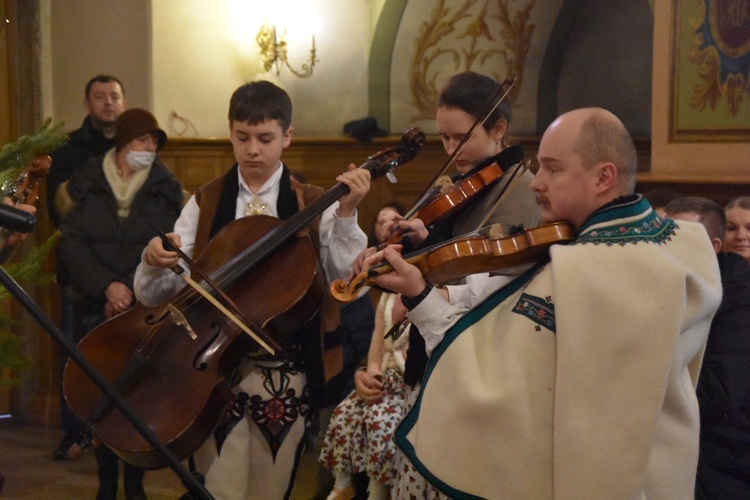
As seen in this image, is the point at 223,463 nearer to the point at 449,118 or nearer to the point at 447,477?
the point at 447,477

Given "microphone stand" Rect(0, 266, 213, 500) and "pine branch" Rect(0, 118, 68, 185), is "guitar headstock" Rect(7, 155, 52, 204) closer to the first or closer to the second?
"pine branch" Rect(0, 118, 68, 185)

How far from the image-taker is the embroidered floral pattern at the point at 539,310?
161cm

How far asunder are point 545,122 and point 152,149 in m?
2.75

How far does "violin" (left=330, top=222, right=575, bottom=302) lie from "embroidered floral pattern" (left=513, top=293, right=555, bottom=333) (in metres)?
0.08

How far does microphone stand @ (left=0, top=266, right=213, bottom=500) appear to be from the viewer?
5.16 feet

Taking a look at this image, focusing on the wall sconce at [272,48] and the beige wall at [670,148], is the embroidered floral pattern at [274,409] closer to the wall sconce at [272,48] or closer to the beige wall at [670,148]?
the beige wall at [670,148]

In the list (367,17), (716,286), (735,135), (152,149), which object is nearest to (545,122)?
(367,17)

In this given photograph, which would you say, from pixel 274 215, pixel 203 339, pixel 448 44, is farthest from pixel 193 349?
pixel 448 44

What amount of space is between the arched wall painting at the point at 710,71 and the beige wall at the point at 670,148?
0.03 m

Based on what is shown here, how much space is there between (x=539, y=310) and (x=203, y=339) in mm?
917

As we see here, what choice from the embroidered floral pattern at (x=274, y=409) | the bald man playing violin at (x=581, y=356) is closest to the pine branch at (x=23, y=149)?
the embroidered floral pattern at (x=274, y=409)

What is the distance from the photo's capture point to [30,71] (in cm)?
504

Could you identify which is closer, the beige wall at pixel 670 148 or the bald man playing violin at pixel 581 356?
the bald man playing violin at pixel 581 356

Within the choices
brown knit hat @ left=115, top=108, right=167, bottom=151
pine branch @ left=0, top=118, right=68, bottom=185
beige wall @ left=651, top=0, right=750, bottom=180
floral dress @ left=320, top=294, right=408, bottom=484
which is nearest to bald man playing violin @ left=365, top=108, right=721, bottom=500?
pine branch @ left=0, top=118, right=68, bottom=185
